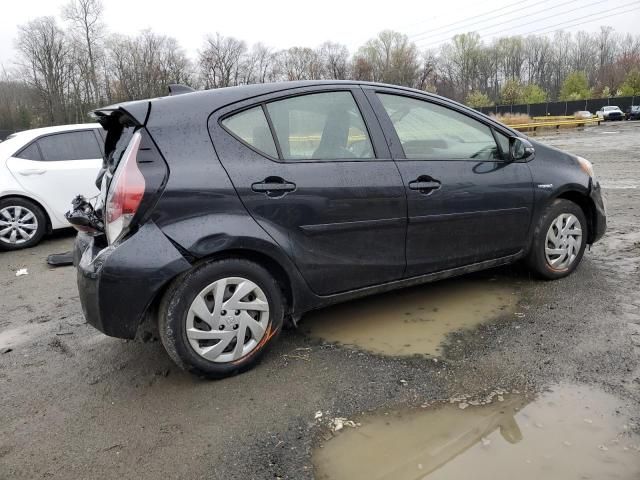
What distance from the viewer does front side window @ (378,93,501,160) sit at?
141 inches

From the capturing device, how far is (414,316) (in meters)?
3.81

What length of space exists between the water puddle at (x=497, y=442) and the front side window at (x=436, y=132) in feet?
5.49

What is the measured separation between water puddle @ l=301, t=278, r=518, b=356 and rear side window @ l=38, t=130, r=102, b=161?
4.65 metres

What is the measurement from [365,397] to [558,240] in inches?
93.2

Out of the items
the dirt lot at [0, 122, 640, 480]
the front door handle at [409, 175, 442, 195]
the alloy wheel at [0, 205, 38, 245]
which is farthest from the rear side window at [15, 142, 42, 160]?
the front door handle at [409, 175, 442, 195]

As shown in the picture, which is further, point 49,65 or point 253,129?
point 49,65

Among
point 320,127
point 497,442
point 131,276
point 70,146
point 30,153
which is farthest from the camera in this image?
point 70,146

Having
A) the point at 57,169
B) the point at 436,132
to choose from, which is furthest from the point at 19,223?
the point at 436,132

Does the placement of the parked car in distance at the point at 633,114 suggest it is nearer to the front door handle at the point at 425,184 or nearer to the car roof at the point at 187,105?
the front door handle at the point at 425,184

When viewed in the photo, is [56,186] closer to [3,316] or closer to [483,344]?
[3,316]

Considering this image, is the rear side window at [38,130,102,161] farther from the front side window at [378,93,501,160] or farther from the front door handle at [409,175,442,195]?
the front door handle at [409,175,442,195]

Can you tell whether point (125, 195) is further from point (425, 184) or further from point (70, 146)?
point (70, 146)

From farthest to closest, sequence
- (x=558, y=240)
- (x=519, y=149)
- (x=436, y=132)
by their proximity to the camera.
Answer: (x=558, y=240) → (x=519, y=149) → (x=436, y=132)

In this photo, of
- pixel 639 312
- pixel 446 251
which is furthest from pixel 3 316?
pixel 639 312
